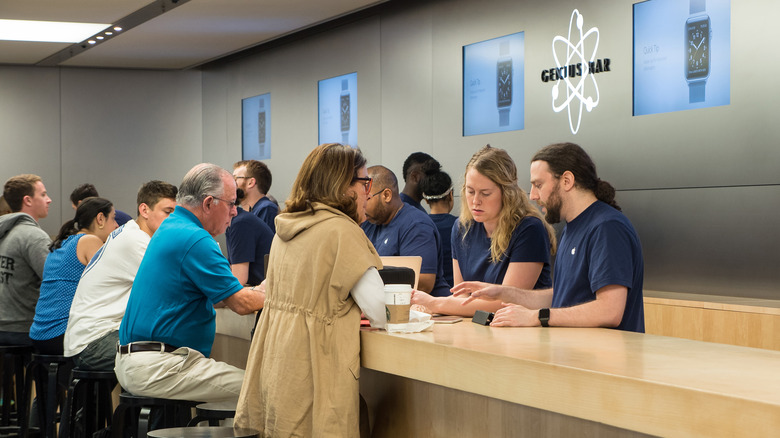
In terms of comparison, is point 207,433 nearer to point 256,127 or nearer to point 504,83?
point 504,83

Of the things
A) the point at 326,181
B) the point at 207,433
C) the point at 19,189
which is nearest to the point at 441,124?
the point at 19,189

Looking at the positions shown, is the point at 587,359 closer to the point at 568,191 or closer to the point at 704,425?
the point at 704,425

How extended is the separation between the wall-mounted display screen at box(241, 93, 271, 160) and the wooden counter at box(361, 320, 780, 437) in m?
6.12

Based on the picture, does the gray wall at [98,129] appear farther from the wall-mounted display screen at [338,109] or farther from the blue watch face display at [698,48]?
the blue watch face display at [698,48]

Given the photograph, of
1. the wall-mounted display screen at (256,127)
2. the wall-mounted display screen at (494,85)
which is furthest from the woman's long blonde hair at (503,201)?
the wall-mounted display screen at (256,127)

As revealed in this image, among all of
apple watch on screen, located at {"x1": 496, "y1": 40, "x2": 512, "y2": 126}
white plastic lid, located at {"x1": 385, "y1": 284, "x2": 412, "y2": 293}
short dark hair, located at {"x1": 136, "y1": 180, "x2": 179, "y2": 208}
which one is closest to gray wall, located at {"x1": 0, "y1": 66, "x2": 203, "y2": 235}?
apple watch on screen, located at {"x1": 496, "y1": 40, "x2": 512, "y2": 126}

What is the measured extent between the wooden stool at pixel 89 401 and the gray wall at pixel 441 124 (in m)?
2.97

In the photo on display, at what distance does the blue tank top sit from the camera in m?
4.20

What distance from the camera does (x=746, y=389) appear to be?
1.49 meters

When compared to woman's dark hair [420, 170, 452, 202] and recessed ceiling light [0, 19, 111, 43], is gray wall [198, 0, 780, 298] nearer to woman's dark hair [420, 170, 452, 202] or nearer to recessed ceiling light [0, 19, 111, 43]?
woman's dark hair [420, 170, 452, 202]

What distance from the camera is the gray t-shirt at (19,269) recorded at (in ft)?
15.5

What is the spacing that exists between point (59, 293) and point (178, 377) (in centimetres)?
164

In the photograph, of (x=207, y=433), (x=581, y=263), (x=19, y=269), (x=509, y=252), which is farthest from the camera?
(x=19, y=269)

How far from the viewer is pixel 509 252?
3193 mm
